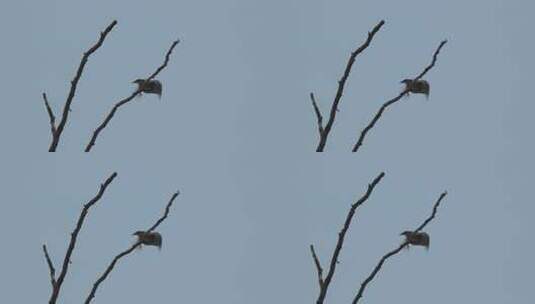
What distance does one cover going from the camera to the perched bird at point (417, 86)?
360 inches

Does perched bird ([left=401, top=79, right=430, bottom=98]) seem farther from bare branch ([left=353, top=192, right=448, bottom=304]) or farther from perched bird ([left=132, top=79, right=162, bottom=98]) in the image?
perched bird ([left=132, top=79, right=162, bottom=98])

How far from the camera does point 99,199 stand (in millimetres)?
7652

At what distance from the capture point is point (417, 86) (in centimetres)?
920

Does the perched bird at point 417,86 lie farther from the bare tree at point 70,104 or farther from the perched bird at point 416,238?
the bare tree at point 70,104

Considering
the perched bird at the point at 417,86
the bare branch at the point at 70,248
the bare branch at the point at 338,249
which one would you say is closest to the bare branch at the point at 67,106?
the bare branch at the point at 70,248

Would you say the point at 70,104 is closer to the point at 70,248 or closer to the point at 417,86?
the point at 70,248

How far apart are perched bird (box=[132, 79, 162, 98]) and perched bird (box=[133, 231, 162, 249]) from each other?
1.20m

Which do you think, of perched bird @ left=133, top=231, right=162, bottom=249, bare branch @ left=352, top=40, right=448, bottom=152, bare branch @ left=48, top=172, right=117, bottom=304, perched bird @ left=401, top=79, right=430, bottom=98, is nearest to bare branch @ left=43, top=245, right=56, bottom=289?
bare branch @ left=48, top=172, right=117, bottom=304

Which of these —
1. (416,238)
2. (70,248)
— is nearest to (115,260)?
(70,248)

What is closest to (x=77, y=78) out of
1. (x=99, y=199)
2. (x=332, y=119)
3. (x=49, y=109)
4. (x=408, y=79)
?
(x=49, y=109)

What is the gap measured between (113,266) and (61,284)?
39 centimetres

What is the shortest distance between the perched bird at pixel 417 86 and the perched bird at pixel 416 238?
4.16ft

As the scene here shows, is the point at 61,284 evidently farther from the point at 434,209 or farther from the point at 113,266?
the point at 434,209

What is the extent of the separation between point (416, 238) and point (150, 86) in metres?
2.53
